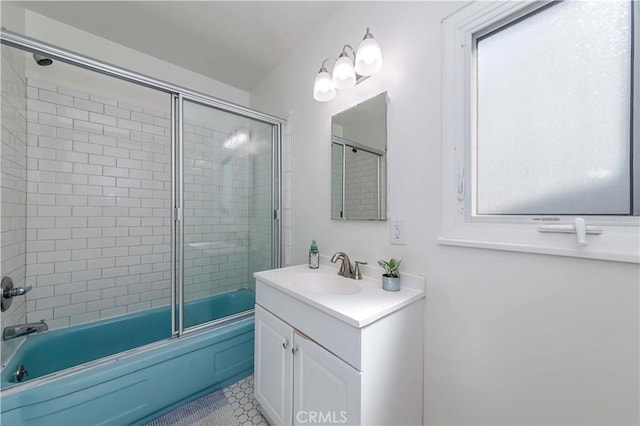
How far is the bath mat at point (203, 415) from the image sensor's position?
4.30ft

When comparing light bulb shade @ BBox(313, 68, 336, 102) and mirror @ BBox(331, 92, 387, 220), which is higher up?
light bulb shade @ BBox(313, 68, 336, 102)

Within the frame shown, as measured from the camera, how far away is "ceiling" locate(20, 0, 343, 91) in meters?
1.58

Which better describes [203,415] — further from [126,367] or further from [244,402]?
[126,367]

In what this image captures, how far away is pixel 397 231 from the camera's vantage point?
4.01 feet

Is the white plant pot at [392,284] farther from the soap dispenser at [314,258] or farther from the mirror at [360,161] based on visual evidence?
the soap dispenser at [314,258]

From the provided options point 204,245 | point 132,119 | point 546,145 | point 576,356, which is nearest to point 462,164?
point 546,145

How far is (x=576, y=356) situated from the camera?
0.76m

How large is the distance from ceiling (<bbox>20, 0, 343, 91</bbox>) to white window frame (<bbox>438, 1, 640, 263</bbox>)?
0.94 meters

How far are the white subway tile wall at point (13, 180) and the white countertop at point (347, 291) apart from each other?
149 cm

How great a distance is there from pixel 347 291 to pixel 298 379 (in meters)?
0.46

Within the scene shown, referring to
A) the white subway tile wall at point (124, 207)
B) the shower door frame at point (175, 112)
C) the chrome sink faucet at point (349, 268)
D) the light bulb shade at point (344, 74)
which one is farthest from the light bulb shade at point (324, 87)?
the chrome sink faucet at point (349, 268)

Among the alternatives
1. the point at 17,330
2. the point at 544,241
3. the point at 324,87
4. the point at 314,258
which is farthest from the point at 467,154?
the point at 17,330

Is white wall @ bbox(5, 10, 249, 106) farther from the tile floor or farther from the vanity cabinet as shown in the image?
the tile floor

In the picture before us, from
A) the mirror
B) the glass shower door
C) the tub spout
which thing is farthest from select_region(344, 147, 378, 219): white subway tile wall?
the tub spout
